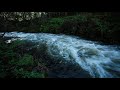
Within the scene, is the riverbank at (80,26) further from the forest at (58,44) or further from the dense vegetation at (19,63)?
the dense vegetation at (19,63)

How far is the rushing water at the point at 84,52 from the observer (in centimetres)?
373

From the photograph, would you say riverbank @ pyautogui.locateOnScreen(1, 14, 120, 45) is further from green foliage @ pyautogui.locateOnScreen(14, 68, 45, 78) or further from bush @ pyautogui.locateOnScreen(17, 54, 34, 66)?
green foliage @ pyautogui.locateOnScreen(14, 68, 45, 78)

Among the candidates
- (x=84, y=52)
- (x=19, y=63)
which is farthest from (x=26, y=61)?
(x=84, y=52)

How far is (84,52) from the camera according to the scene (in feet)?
13.5

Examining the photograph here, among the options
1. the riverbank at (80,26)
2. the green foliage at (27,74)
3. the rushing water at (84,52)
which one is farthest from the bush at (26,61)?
the riverbank at (80,26)

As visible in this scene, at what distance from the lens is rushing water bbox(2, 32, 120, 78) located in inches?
147

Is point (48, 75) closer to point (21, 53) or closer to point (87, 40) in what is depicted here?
point (21, 53)

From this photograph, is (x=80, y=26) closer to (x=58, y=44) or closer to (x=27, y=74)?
(x=58, y=44)

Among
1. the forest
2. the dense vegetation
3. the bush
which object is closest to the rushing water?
the forest

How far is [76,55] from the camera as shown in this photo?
4.09 m

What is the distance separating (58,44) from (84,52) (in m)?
0.68
